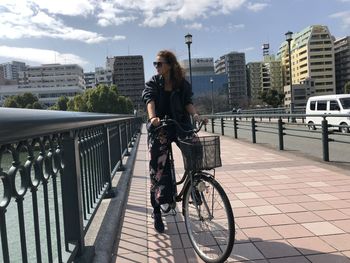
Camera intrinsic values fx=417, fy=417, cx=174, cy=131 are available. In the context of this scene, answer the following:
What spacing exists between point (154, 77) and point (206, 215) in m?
1.46

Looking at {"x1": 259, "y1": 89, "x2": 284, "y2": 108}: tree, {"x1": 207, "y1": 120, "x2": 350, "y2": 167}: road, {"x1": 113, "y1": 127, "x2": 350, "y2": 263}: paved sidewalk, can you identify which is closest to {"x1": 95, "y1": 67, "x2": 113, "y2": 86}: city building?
{"x1": 259, "y1": 89, "x2": 284, "y2": 108}: tree

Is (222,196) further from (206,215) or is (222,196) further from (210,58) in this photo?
(210,58)

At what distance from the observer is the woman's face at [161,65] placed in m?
4.04

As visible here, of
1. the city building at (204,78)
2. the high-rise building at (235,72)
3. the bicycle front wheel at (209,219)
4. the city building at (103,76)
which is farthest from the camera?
the city building at (103,76)

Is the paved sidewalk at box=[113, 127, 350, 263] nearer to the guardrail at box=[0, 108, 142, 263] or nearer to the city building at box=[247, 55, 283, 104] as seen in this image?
the guardrail at box=[0, 108, 142, 263]

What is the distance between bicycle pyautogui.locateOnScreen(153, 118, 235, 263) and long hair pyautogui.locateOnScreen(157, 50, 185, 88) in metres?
0.47

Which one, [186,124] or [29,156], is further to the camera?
[186,124]

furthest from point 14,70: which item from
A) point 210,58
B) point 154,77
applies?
point 154,77

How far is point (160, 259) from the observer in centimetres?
366

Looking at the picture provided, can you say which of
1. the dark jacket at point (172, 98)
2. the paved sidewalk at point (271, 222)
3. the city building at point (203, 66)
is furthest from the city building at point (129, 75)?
the dark jacket at point (172, 98)

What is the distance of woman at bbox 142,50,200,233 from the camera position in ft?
13.3

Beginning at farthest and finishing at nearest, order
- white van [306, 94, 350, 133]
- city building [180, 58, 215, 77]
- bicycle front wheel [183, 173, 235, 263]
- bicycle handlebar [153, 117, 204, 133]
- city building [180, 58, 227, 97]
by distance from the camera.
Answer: city building [180, 58, 215, 77] → city building [180, 58, 227, 97] → white van [306, 94, 350, 133] → bicycle handlebar [153, 117, 204, 133] → bicycle front wheel [183, 173, 235, 263]

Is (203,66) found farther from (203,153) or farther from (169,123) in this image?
(203,153)

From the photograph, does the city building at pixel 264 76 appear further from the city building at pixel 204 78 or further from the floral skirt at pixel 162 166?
the floral skirt at pixel 162 166
